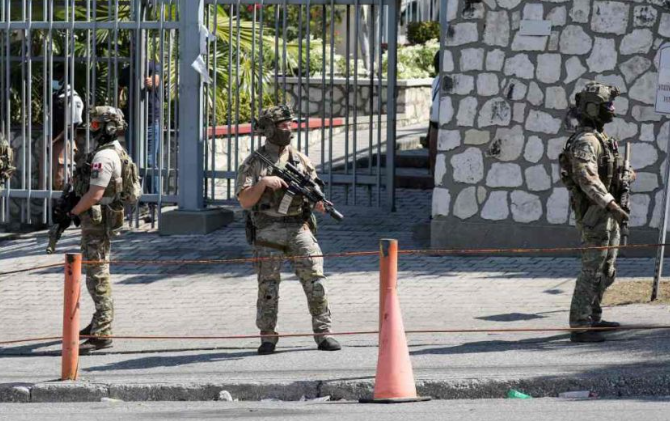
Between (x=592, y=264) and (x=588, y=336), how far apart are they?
20.3 inches

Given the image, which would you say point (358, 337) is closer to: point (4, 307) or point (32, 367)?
point (32, 367)

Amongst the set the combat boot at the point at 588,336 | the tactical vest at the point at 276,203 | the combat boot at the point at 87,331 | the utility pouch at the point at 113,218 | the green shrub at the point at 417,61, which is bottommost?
the combat boot at the point at 87,331

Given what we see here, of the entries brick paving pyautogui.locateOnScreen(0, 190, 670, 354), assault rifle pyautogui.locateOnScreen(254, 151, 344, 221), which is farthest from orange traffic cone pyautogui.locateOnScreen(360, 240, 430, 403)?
brick paving pyautogui.locateOnScreen(0, 190, 670, 354)

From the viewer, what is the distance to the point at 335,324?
427 inches

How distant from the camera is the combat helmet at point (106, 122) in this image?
401 inches

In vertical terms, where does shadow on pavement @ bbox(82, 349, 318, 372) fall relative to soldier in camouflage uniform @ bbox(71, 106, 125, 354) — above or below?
below

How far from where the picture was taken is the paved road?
8.02 metres

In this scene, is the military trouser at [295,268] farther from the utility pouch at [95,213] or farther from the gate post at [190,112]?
the gate post at [190,112]

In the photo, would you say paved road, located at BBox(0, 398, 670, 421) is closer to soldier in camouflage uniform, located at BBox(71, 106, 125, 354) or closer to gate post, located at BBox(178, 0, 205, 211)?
soldier in camouflage uniform, located at BBox(71, 106, 125, 354)

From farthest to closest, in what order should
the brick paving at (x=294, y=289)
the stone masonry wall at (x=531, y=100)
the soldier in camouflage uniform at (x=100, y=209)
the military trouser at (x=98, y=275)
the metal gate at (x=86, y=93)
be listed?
the metal gate at (x=86, y=93), the stone masonry wall at (x=531, y=100), the brick paving at (x=294, y=289), the military trouser at (x=98, y=275), the soldier in camouflage uniform at (x=100, y=209)

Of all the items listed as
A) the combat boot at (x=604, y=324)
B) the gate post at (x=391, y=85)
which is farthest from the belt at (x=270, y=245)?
the gate post at (x=391, y=85)

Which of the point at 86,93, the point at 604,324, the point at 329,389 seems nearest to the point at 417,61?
the point at 86,93

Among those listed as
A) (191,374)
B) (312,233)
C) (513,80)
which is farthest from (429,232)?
(191,374)

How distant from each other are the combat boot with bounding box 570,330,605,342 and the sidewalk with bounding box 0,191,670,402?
9 centimetres
